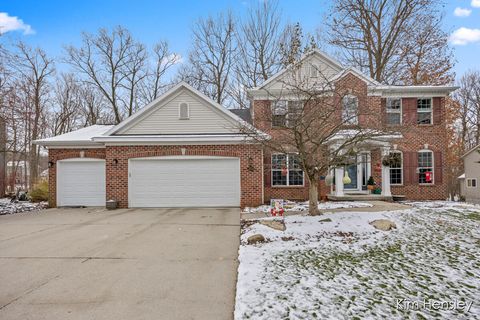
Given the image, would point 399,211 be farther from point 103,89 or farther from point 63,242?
point 103,89

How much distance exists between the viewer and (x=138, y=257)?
5254mm

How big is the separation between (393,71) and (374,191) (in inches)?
429

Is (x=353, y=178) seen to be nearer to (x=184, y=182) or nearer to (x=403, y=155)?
(x=403, y=155)

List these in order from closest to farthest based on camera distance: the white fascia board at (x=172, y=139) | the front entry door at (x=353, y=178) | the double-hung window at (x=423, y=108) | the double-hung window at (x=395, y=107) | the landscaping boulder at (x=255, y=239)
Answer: the landscaping boulder at (x=255, y=239), the white fascia board at (x=172, y=139), the front entry door at (x=353, y=178), the double-hung window at (x=395, y=107), the double-hung window at (x=423, y=108)

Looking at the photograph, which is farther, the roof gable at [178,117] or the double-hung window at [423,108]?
the double-hung window at [423,108]

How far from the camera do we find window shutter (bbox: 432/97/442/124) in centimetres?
1398

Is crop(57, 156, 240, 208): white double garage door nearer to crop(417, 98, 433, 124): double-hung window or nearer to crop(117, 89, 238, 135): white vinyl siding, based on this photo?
crop(117, 89, 238, 135): white vinyl siding

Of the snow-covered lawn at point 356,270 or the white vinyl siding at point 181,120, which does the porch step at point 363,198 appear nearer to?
the snow-covered lawn at point 356,270

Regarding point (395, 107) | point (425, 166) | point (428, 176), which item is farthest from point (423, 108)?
point (428, 176)

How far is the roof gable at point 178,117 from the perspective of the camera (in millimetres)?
12148

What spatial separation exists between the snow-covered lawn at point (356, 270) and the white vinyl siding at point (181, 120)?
6.05m

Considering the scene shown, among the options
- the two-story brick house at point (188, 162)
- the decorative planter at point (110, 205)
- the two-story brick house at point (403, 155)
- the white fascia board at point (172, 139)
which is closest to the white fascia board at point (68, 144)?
the two-story brick house at point (188, 162)

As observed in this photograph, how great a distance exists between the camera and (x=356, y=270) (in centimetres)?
439

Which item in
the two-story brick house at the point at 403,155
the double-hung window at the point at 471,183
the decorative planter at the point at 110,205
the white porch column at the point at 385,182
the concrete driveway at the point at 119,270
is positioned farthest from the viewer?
the double-hung window at the point at 471,183
